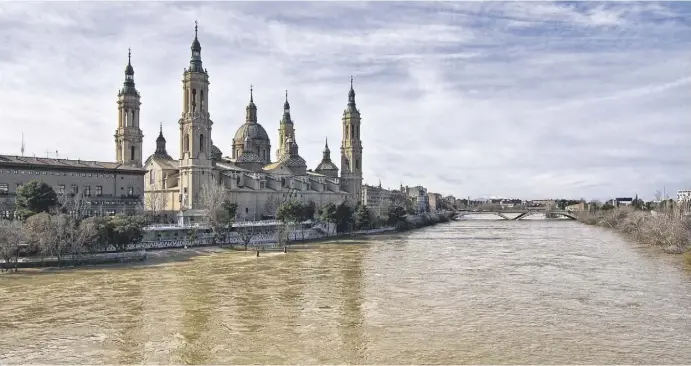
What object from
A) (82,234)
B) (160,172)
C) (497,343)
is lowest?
(497,343)

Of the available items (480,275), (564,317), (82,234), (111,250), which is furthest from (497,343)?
(111,250)

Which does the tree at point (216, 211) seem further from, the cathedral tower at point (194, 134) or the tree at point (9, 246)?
the tree at point (9, 246)

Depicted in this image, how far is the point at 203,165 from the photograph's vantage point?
58.3 meters

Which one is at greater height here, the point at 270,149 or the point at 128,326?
the point at 270,149

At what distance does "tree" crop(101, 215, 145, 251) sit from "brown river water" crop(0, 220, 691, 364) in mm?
2855

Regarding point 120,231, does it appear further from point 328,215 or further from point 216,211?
point 328,215

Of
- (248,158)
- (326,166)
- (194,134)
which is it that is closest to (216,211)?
(194,134)

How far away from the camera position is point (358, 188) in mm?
91625

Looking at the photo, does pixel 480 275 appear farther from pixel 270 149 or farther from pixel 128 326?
pixel 270 149

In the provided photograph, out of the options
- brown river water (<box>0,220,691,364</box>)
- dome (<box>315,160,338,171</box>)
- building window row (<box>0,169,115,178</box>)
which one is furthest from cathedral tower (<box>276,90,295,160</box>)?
brown river water (<box>0,220,691,364</box>)

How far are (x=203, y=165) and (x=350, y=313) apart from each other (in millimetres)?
41025

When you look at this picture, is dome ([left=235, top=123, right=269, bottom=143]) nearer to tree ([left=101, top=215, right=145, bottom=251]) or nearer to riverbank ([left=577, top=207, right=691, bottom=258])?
riverbank ([left=577, top=207, right=691, bottom=258])

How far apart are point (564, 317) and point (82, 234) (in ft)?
78.6

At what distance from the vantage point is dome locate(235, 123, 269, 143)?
273ft
